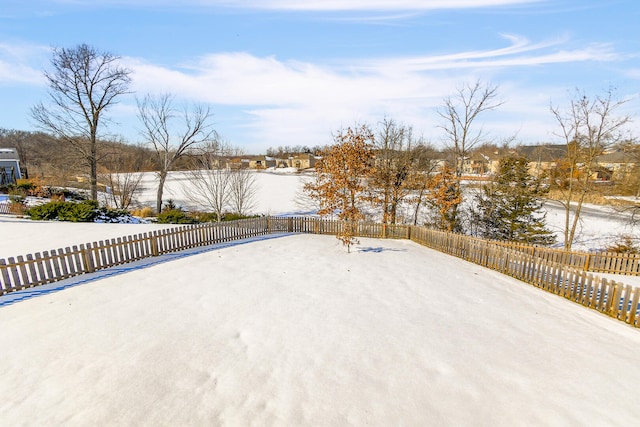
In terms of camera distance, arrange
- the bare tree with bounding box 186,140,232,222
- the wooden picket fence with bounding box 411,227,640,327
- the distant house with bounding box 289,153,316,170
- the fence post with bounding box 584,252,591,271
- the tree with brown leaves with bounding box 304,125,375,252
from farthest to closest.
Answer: the distant house with bounding box 289,153,316,170 < the bare tree with bounding box 186,140,232,222 < the tree with brown leaves with bounding box 304,125,375,252 < the fence post with bounding box 584,252,591,271 < the wooden picket fence with bounding box 411,227,640,327

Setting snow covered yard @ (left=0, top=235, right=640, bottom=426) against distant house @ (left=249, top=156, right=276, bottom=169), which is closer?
snow covered yard @ (left=0, top=235, right=640, bottom=426)

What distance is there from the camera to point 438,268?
11.2 metres

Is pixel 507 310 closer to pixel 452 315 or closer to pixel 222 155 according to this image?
pixel 452 315

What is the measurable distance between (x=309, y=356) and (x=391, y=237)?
1232 cm

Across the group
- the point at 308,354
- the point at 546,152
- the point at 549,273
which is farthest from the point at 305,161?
the point at 308,354

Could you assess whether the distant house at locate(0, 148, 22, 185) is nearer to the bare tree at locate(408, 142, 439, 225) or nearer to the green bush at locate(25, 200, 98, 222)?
the green bush at locate(25, 200, 98, 222)

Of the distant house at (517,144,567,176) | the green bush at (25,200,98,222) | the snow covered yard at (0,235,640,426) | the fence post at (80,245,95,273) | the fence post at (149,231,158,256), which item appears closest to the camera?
the snow covered yard at (0,235,640,426)

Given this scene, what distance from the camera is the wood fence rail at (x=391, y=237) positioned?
25.8 feet

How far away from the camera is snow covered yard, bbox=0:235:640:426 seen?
4.14 metres

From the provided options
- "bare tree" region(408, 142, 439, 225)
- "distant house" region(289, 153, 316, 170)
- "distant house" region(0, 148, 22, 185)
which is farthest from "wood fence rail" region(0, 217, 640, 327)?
"distant house" region(289, 153, 316, 170)

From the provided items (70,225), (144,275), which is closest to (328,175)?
(144,275)

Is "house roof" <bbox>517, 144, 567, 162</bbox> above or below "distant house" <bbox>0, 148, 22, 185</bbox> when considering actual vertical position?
above

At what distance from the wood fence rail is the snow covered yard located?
58 cm

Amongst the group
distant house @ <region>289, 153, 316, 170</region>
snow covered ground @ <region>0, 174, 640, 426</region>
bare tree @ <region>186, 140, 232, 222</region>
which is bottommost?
snow covered ground @ <region>0, 174, 640, 426</region>
